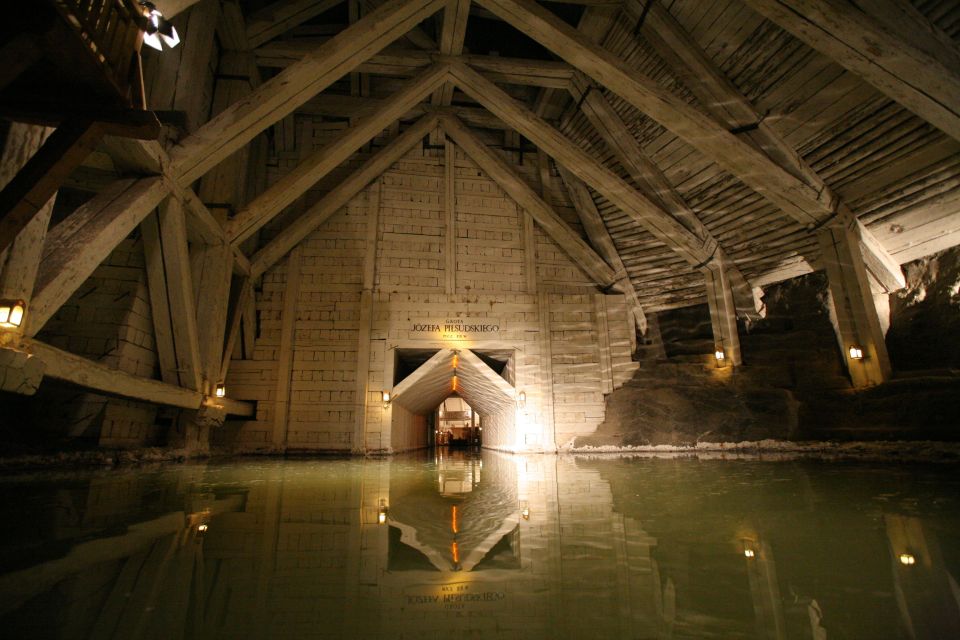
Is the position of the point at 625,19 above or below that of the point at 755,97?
above

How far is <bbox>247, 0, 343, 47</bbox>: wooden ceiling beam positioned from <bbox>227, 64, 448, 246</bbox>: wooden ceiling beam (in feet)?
7.40

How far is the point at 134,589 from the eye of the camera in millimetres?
1393

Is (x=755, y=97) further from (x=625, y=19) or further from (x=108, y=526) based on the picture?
(x=108, y=526)

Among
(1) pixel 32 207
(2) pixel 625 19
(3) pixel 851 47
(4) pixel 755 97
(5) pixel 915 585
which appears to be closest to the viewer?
(5) pixel 915 585

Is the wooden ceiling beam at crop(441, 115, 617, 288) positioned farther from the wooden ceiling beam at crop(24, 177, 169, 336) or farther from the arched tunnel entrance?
the wooden ceiling beam at crop(24, 177, 169, 336)

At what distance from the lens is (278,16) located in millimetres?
9188

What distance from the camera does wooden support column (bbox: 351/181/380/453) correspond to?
10.2 metres

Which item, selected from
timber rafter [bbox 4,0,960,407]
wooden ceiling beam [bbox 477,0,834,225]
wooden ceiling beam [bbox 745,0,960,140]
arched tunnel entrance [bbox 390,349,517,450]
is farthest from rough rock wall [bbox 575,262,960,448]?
wooden ceiling beam [bbox 745,0,960,140]

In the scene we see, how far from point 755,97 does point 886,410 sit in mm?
5399

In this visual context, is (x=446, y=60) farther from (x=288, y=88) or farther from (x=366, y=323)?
(x=366, y=323)

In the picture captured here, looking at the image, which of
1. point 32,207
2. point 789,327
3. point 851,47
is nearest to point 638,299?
point 789,327

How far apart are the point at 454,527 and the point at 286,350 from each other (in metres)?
9.09

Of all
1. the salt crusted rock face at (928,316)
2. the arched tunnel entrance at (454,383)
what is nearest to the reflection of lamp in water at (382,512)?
the arched tunnel entrance at (454,383)

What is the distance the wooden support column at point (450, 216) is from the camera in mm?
11375
